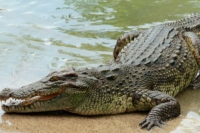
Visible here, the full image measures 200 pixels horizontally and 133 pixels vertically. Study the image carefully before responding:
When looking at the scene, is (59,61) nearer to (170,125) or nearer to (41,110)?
(41,110)

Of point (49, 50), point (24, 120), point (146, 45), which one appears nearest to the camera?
point (24, 120)

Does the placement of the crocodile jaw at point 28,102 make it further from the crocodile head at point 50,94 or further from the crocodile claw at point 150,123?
the crocodile claw at point 150,123

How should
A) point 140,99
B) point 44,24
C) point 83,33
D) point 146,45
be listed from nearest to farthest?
point 140,99, point 146,45, point 83,33, point 44,24

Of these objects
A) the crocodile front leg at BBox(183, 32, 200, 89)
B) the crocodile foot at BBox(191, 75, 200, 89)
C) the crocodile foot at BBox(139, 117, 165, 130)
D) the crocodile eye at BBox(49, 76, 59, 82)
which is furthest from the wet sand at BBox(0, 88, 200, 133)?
the crocodile front leg at BBox(183, 32, 200, 89)

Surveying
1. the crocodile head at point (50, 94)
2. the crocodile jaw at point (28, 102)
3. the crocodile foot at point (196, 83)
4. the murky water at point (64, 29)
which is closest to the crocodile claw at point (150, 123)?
the crocodile head at point (50, 94)

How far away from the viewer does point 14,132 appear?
430 cm

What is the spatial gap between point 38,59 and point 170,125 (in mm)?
3102

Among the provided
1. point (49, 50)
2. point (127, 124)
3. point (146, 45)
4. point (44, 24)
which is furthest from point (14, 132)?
point (44, 24)

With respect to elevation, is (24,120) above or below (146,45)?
below

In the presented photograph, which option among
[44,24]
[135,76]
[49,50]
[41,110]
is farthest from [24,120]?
[44,24]

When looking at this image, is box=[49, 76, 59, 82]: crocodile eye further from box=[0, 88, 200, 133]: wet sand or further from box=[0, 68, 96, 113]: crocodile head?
box=[0, 88, 200, 133]: wet sand

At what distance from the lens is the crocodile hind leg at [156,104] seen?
4.73 m

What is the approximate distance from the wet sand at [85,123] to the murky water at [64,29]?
45.5 inches

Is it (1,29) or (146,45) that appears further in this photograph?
(1,29)
